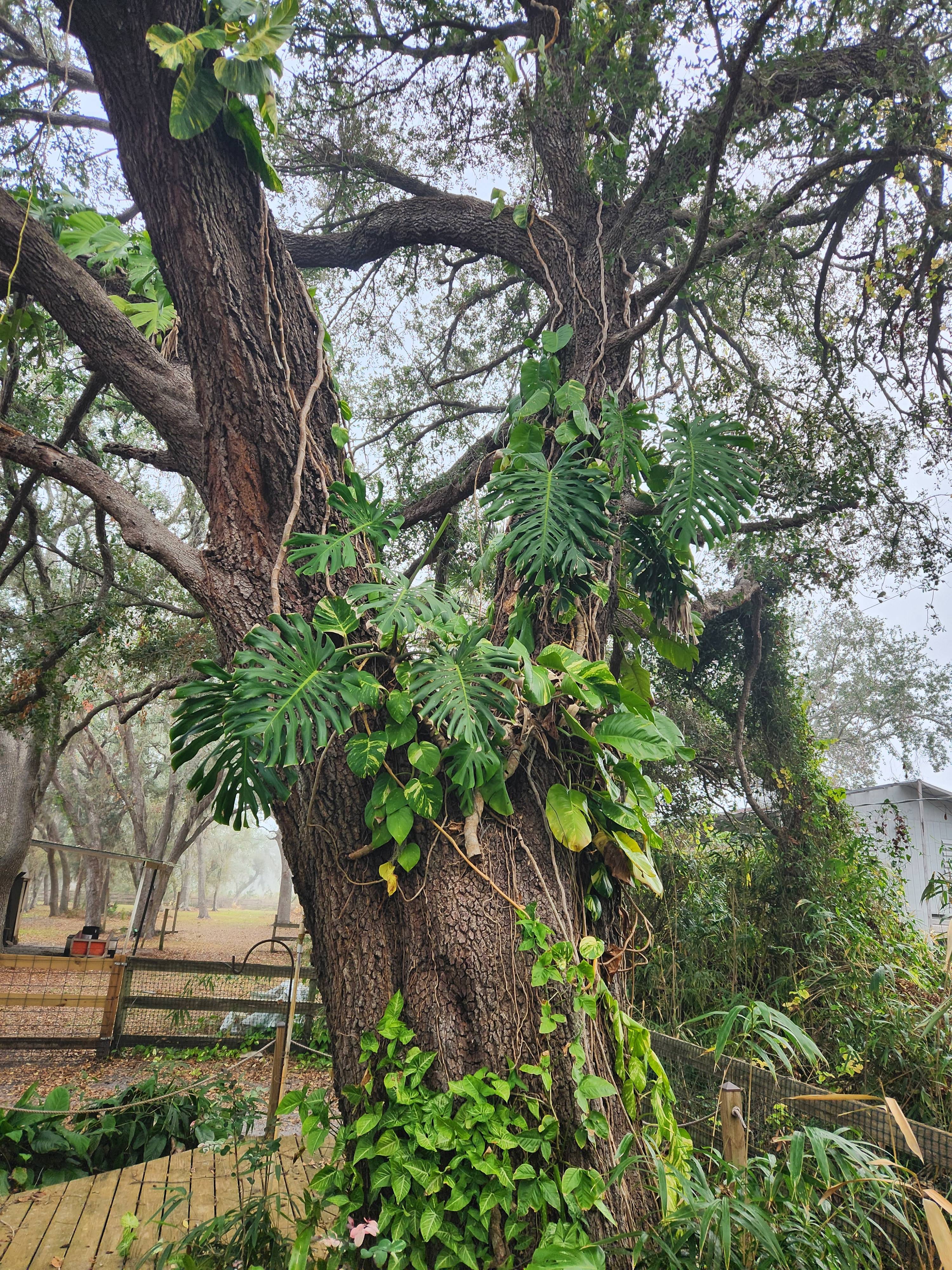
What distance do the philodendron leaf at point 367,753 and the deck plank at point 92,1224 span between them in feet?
6.23

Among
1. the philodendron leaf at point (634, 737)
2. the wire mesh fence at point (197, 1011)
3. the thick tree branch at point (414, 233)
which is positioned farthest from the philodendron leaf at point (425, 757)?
the wire mesh fence at point (197, 1011)

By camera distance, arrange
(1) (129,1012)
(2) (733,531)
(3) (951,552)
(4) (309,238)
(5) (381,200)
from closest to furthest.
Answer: (2) (733,531) → (4) (309,238) → (3) (951,552) → (5) (381,200) → (1) (129,1012)

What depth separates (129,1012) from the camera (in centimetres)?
618

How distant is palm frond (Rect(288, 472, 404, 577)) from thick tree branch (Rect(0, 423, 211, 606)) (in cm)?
31

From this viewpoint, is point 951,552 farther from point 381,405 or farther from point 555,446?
point 381,405

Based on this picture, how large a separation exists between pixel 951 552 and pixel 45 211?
4841 millimetres

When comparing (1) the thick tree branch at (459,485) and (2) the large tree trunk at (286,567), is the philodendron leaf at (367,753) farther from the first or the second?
(1) the thick tree branch at (459,485)

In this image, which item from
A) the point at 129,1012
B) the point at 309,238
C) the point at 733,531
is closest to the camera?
the point at 733,531

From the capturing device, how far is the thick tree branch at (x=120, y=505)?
2.31 m

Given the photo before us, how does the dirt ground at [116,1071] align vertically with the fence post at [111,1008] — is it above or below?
below

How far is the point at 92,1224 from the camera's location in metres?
2.65

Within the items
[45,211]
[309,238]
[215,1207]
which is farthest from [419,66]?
[215,1207]

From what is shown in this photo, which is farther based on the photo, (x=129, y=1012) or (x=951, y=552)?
(x=129, y=1012)

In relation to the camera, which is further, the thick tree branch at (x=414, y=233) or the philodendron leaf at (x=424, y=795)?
the thick tree branch at (x=414, y=233)
